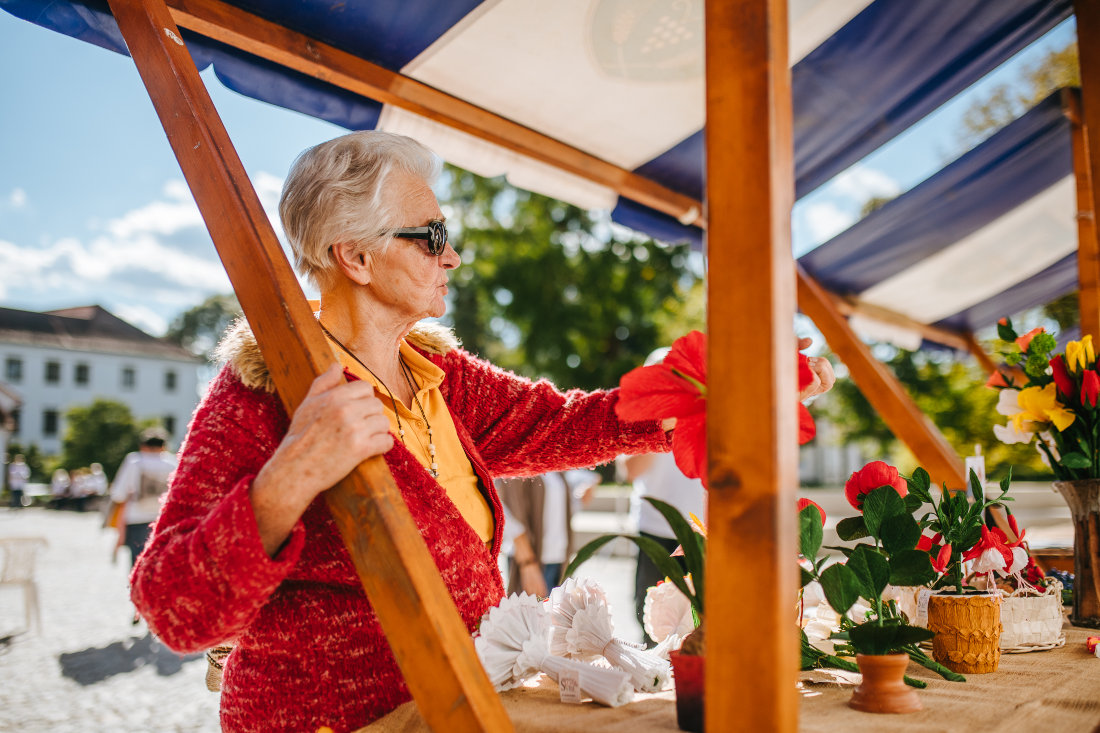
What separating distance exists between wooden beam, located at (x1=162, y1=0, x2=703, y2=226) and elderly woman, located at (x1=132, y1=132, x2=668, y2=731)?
63 cm

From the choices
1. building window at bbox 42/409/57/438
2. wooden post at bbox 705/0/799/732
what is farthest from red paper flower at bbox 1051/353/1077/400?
building window at bbox 42/409/57/438

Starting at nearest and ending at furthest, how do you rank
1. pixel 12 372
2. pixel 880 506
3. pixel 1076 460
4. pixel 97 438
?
1. pixel 880 506
2. pixel 1076 460
3. pixel 97 438
4. pixel 12 372

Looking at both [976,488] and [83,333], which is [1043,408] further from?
[83,333]

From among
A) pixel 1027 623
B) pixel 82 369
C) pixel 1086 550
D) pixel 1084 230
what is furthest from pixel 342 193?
pixel 82 369

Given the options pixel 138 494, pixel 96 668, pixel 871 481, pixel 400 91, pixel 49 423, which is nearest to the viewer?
pixel 871 481

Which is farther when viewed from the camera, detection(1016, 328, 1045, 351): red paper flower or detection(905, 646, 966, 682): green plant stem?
detection(1016, 328, 1045, 351): red paper flower

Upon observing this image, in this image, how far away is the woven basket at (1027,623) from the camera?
1670 mm

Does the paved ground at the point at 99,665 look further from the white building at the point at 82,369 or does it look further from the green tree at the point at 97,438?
the white building at the point at 82,369

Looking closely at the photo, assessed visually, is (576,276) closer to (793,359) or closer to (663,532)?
(663,532)

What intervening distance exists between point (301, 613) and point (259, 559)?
304mm

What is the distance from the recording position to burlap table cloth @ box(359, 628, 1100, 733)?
3.67 ft

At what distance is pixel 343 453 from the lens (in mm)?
1089

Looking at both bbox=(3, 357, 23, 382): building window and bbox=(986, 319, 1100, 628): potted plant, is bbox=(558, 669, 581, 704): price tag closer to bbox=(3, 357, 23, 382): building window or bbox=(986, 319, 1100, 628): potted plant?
bbox=(986, 319, 1100, 628): potted plant

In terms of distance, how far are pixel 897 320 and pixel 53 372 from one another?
193ft
